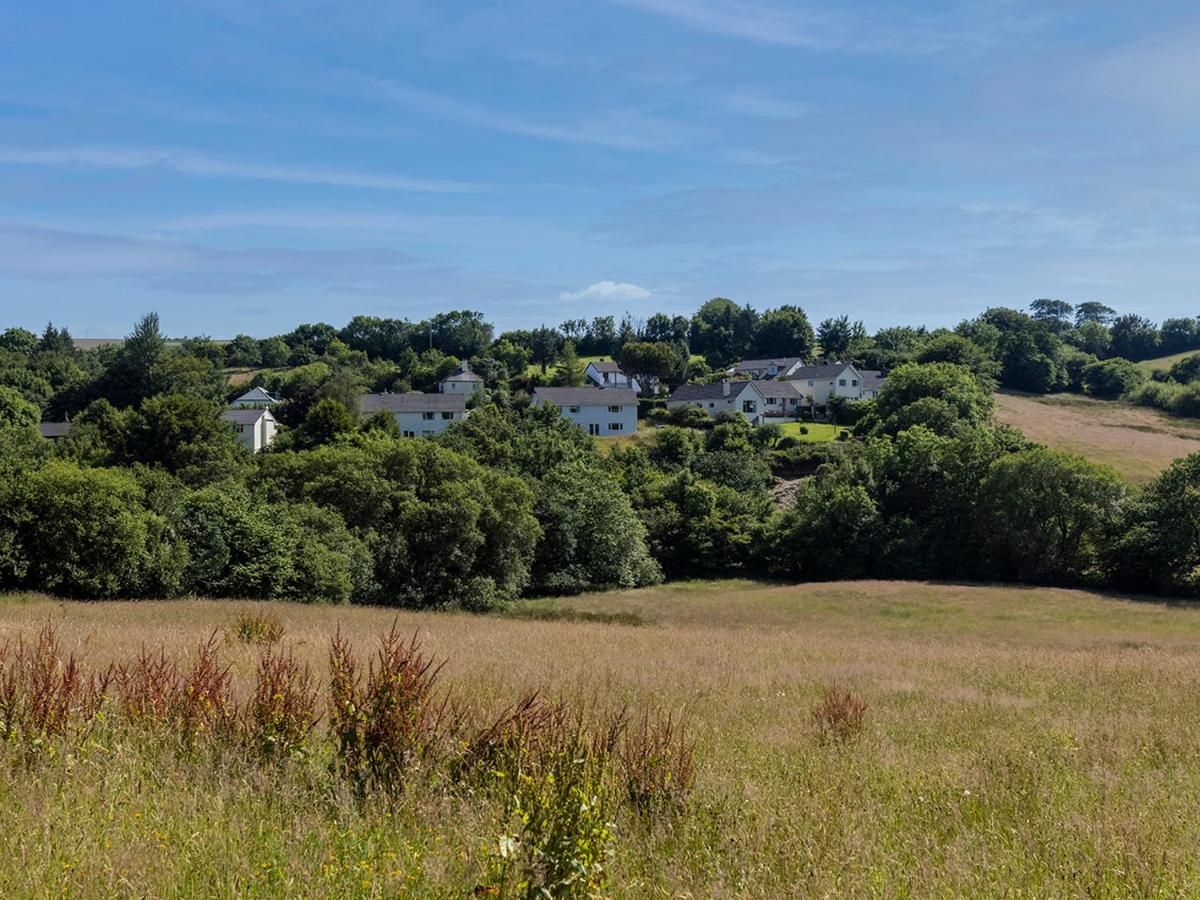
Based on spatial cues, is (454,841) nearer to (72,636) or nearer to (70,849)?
(70,849)

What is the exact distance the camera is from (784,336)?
140 meters

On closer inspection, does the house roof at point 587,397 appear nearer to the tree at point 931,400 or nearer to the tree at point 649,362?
the tree at point 649,362

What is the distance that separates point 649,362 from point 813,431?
1241 inches

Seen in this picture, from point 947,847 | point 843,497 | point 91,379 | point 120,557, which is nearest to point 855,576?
point 843,497

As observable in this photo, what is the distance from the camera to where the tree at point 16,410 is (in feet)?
283

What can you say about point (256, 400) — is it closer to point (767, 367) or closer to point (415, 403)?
point (415, 403)

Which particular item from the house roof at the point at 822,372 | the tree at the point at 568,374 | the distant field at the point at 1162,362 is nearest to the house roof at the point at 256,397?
the tree at the point at 568,374

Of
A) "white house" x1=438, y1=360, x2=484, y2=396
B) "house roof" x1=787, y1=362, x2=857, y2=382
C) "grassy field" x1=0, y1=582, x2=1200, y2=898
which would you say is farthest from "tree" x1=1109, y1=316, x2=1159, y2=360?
"grassy field" x1=0, y1=582, x2=1200, y2=898

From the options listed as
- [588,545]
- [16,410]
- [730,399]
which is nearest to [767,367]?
[730,399]

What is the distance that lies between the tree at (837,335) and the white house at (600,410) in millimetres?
56725

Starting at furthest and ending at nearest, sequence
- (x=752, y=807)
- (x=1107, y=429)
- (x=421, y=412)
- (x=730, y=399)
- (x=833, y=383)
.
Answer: (x=833, y=383), (x=730, y=399), (x=421, y=412), (x=1107, y=429), (x=752, y=807)

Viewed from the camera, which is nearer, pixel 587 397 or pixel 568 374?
pixel 587 397

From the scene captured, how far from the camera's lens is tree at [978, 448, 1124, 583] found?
48125 mm

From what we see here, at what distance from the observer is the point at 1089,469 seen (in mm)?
49031
